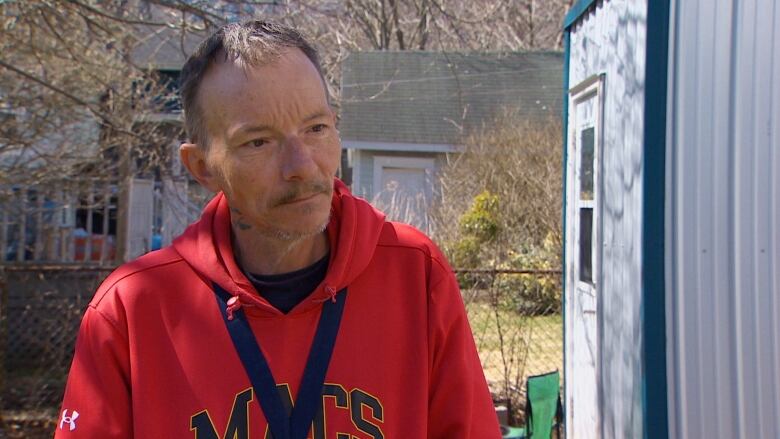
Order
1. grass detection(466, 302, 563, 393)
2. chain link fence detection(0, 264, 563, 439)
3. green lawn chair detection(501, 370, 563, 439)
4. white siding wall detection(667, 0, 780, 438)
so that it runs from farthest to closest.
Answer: grass detection(466, 302, 563, 393)
chain link fence detection(0, 264, 563, 439)
green lawn chair detection(501, 370, 563, 439)
white siding wall detection(667, 0, 780, 438)

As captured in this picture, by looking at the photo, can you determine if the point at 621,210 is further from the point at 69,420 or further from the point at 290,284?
the point at 69,420

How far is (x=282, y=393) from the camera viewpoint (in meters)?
1.68

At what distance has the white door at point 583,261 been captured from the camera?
4324 millimetres

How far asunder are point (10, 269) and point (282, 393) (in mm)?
5167

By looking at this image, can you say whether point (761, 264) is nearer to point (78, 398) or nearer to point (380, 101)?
point (78, 398)

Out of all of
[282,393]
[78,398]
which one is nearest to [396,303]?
[282,393]

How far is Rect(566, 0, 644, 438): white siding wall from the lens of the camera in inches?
137

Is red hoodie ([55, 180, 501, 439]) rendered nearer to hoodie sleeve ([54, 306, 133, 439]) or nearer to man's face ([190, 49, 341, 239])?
hoodie sleeve ([54, 306, 133, 439])

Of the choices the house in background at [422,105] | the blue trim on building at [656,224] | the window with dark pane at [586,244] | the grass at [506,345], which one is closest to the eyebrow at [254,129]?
the blue trim on building at [656,224]

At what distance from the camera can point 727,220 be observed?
3.16 m

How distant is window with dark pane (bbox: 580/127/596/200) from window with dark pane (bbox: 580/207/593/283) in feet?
0.33

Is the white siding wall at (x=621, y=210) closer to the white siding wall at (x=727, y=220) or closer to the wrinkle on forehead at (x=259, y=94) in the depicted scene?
the white siding wall at (x=727, y=220)

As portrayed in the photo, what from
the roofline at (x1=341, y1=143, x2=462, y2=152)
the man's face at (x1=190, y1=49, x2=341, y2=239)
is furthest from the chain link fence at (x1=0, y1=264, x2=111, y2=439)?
the roofline at (x1=341, y1=143, x2=462, y2=152)

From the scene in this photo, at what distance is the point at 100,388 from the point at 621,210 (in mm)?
2706
